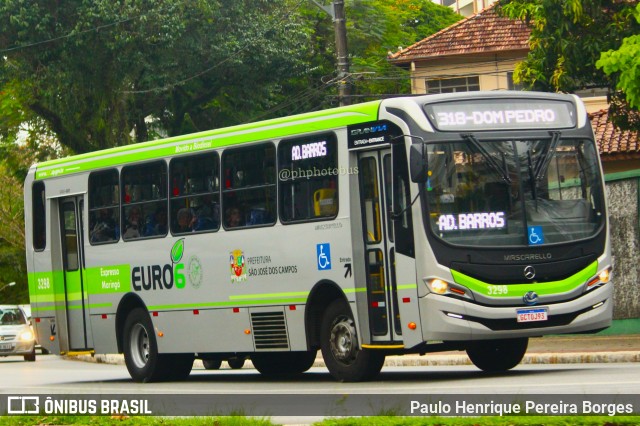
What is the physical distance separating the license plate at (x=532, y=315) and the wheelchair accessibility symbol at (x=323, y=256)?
8.78 ft

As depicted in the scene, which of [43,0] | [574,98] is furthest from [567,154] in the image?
[43,0]

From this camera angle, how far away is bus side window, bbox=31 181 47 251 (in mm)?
23125

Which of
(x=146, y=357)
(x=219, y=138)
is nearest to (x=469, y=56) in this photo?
(x=146, y=357)

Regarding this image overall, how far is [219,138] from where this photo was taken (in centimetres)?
1958

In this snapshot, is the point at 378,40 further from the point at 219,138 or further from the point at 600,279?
the point at 600,279

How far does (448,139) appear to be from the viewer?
642 inches

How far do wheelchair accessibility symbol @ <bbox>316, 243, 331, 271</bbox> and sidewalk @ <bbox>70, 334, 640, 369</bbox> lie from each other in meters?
4.82

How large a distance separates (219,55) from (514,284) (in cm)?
2701

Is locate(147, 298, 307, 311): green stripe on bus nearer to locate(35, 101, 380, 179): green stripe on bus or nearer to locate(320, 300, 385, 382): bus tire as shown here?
locate(320, 300, 385, 382): bus tire

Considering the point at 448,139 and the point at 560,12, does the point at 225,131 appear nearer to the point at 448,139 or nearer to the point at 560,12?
the point at 448,139

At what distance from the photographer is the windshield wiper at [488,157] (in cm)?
1625

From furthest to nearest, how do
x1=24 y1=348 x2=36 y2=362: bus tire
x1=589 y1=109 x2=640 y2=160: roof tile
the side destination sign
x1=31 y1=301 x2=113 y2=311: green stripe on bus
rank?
x1=24 y1=348 x2=36 y2=362: bus tire < x1=589 y1=109 x2=640 y2=160: roof tile < x1=31 y1=301 x2=113 y2=311: green stripe on bus < the side destination sign

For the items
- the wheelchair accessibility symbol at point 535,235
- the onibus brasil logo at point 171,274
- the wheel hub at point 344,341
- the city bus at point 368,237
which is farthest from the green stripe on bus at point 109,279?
the wheelchair accessibility symbol at point 535,235

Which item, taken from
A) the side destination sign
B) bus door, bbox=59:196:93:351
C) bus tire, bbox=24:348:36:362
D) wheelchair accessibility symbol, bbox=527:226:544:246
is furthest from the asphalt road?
bus tire, bbox=24:348:36:362
